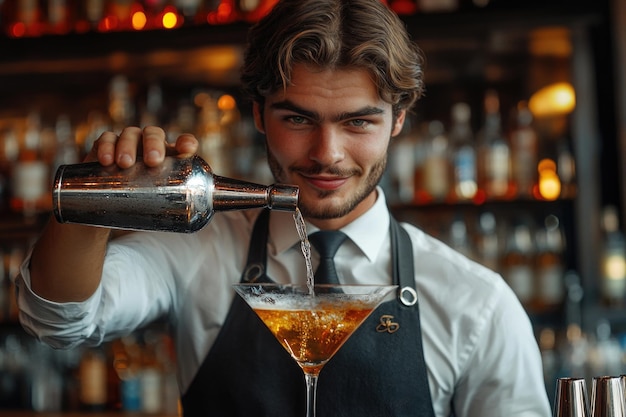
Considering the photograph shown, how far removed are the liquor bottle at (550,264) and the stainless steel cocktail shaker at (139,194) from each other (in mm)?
2051

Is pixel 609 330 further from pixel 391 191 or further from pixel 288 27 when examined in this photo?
pixel 288 27

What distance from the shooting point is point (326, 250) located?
5.85 feet

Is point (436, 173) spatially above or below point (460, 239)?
above

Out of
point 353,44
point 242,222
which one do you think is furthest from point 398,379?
point 353,44

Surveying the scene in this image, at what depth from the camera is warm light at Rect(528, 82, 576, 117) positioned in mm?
3070

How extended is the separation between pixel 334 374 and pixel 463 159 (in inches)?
65.9

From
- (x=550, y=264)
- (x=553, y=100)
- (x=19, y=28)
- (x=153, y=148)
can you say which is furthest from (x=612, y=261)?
(x=19, y=28)

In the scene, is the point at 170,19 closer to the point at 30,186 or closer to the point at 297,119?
the point at 30,186

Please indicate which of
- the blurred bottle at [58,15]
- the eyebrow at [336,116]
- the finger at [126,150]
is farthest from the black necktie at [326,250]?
the blurred bottle at [58,15]

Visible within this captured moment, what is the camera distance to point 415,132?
134 inches

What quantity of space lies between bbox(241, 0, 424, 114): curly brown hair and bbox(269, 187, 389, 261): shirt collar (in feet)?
0.76

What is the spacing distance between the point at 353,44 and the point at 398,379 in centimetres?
66

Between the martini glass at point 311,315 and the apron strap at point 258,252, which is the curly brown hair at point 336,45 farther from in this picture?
the martini glass at point 311,315

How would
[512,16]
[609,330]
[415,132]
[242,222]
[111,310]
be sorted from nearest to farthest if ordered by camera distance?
[111,310]
[242,222]
[512,16]
[609,330]
[415,132]
